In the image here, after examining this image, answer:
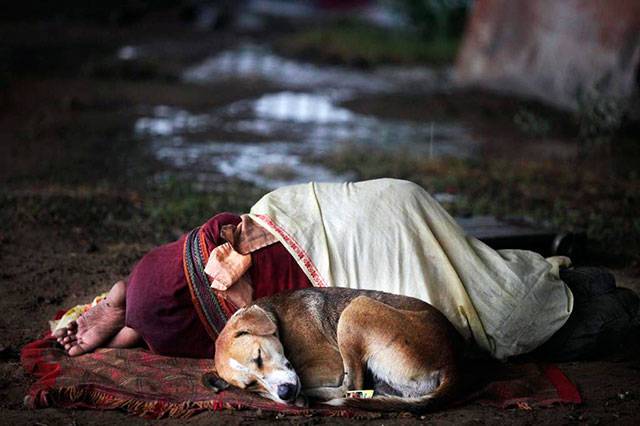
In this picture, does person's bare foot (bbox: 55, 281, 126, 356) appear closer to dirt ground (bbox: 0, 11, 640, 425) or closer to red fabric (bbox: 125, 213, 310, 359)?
red fabric (bbox: 125, 213, 310, 359)

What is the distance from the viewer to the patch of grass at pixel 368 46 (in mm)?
16984

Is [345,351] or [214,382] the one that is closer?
[345,351]

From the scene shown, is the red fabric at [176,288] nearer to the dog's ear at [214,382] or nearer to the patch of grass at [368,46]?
the dog's ear at [214,382]

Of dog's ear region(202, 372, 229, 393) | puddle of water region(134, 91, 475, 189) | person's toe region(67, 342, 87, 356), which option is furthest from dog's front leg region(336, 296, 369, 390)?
puddle of water region(134, 91, 475, 189)

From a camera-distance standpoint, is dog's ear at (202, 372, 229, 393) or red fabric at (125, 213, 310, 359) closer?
dog's ear at (202, 372, 229, 393)

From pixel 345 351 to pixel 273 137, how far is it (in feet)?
22.9

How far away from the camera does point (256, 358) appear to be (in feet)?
13.2

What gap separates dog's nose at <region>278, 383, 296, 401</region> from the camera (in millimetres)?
3975

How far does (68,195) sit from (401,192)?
13.4ft

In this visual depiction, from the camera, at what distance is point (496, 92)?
13641 millimetres

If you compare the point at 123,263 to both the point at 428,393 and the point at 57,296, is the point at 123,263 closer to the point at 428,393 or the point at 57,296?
the point at 57,296

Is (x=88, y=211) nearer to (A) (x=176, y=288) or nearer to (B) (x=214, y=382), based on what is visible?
(A) (x=176, y=288)

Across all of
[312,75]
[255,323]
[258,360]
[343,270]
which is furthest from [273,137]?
[258,360]

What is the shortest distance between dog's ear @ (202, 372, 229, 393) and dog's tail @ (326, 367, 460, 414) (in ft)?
1.90
